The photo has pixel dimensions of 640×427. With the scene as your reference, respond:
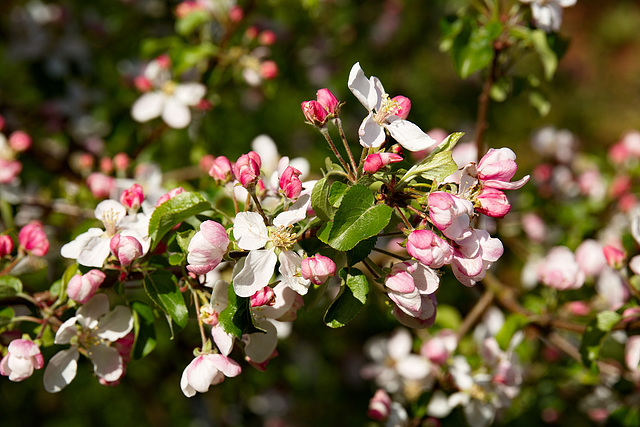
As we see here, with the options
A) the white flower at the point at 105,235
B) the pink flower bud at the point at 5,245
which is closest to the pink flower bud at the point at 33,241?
the pink flower bud at the point at 5,245

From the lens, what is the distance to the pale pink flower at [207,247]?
2.89 ft

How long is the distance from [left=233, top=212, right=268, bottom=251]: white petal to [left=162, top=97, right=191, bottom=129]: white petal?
0.93 m

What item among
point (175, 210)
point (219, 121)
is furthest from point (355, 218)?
point (219, 121)

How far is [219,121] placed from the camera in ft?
7.05

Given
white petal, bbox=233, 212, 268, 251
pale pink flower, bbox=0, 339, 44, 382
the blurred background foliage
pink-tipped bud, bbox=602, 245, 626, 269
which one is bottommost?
the blurred background foliage

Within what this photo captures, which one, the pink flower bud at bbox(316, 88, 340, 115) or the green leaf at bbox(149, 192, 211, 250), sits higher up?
the pink flower bud at bbox(316, 88, 340, 115)

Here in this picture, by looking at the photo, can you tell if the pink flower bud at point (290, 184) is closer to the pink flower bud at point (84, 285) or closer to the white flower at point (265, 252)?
the white flower at point (265, 252)

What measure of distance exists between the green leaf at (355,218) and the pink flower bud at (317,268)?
35mm

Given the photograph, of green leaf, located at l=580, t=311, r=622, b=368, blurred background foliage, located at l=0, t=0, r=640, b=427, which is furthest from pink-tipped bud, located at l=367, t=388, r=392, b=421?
green leaf, located at l=580, t=311, r=622, b=368

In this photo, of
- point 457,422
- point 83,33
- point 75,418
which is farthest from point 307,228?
point 75,418

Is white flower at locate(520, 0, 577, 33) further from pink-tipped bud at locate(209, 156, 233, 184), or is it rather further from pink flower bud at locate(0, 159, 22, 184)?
pink flower bud at locate(0, 159, 22, 184)

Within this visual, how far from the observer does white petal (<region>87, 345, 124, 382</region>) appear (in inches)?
42.4

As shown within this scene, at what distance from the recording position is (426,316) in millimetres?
949

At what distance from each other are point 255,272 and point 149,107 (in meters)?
1.09
